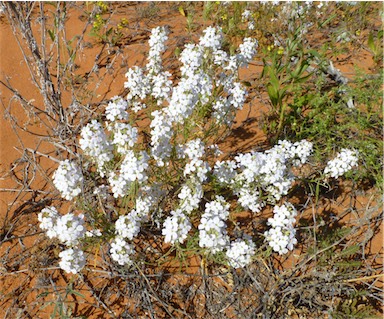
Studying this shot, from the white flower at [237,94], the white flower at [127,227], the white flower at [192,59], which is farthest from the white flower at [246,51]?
the white flower at [127,227]

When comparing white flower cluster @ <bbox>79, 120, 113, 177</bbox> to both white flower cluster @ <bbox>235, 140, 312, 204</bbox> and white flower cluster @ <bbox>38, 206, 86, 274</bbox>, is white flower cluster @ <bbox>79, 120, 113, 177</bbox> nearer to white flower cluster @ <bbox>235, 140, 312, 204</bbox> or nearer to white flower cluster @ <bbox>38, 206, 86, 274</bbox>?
white flower cluster @ <bbox>38, 206, 86, 274</bbox>

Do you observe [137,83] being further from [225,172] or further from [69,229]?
[69,229]

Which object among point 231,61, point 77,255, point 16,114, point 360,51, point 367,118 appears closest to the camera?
point 77,255

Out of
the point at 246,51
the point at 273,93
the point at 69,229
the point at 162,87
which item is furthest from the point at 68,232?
the point at 273,93

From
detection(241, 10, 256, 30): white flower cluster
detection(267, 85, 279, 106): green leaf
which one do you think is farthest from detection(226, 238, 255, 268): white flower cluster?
detection(241, 10, 256, 30): white flower cluster

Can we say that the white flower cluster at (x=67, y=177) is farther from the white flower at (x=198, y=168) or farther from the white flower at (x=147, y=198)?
the white flower at (x=198, y=168)

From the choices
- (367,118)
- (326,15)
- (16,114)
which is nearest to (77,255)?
(16,114)

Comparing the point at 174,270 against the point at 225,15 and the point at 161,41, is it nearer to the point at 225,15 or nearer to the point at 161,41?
the point at 161,41
